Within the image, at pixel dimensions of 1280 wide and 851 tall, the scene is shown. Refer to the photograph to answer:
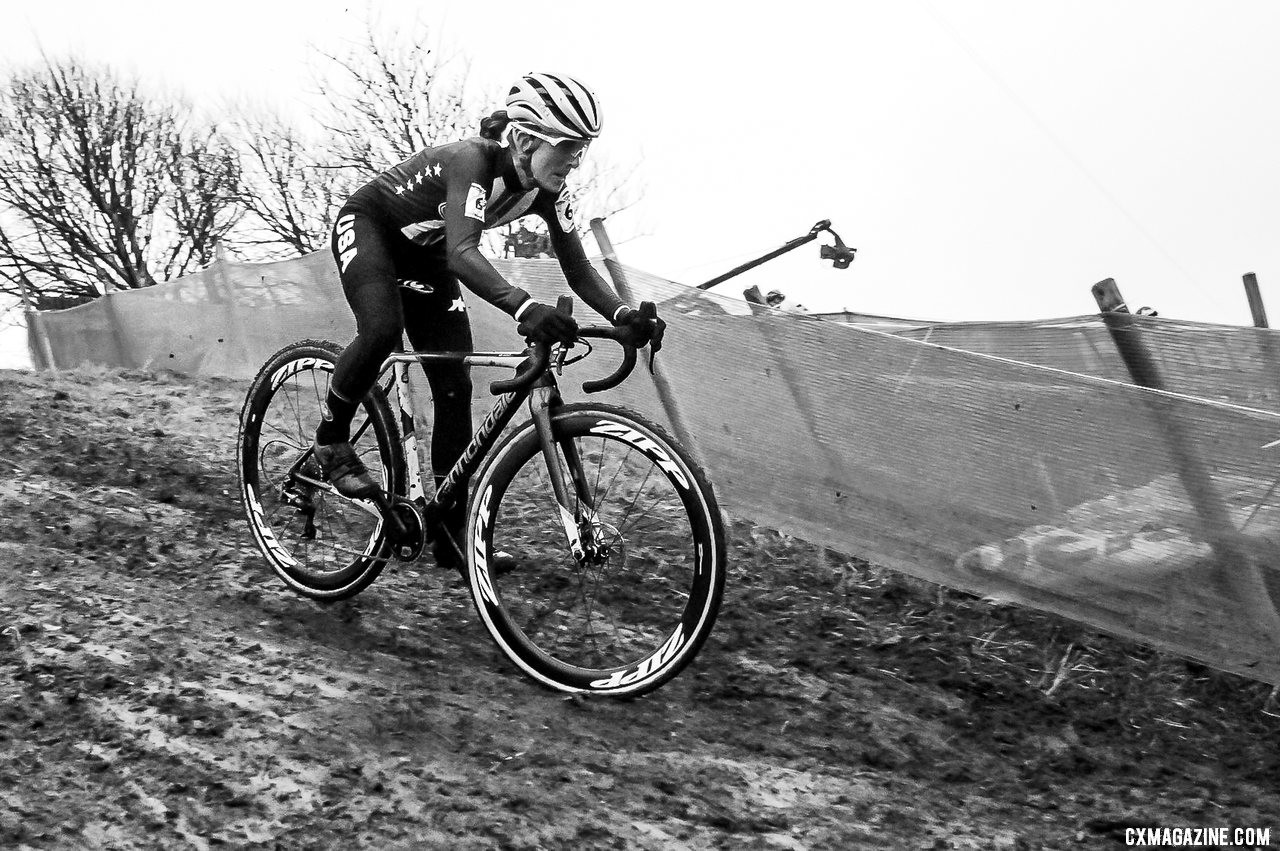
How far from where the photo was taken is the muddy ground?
330cm

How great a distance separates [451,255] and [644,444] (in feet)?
3.00

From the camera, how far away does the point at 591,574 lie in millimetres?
5453

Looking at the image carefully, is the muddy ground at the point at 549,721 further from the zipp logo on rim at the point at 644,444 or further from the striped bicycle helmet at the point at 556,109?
the striped bicycle helmet at the point at 556,109

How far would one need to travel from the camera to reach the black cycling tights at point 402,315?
4.44 metres

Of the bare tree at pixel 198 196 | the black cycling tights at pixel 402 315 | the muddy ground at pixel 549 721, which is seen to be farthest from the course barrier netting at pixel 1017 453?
the bare tree at pixel 198 196

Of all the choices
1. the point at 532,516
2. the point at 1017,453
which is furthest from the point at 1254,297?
the point at 532,516

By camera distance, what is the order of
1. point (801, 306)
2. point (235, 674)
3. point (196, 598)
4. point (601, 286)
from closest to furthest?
1. point (235, 674)
2. point (601, 286)
3. point (196, 598)
4. point (801, 306)

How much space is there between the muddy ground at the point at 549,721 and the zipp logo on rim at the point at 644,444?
2.78 ft

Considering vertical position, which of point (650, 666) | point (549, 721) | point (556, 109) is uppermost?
point (556, 109)

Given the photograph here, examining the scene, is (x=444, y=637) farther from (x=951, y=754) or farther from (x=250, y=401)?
(x=951, y=754)

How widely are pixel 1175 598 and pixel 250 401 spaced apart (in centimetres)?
382

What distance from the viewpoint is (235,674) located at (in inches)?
160

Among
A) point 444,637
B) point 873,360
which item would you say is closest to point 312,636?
point 444,637

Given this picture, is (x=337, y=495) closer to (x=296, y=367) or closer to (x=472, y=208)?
(x=296, y=367)
